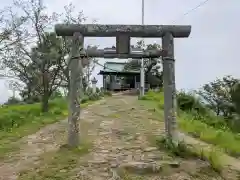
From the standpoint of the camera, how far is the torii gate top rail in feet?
24.7

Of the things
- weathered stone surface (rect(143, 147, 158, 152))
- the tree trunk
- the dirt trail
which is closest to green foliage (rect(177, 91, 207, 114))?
the tree trunk

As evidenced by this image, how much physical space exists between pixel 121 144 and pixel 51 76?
8.28 metres

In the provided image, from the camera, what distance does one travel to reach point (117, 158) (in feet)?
22.1

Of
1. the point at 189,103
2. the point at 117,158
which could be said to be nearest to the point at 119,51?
the point at 117,158

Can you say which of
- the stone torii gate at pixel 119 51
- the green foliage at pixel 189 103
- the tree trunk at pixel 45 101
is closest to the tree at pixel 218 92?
the green foliage at pixel 189 103

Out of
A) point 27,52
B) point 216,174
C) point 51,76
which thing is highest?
point 27,52

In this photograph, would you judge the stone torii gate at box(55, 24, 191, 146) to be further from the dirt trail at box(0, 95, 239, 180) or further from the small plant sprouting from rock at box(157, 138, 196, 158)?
the dirt trail at box(0, 95, 239, 180)

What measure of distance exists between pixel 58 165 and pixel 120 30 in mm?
2952

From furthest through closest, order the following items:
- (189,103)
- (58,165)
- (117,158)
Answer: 1. (189,103)
2. (117,158)
3. (58,165)

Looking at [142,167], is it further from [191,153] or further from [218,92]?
[218,92]

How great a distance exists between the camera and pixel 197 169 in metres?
6.27

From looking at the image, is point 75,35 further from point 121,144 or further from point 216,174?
point 216,174

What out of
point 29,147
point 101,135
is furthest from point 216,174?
point 29,147

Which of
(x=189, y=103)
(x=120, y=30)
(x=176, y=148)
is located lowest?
(x=176, y=148)
